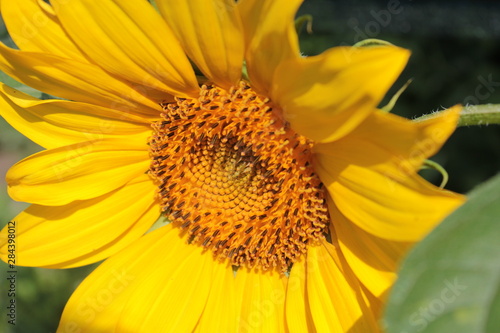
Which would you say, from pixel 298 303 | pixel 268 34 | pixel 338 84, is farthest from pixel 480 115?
pixel 298 303

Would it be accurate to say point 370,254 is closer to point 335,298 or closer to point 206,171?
point 335,298

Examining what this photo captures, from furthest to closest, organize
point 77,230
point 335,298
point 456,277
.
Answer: point 77,230 < point 335,298 < point 456,277

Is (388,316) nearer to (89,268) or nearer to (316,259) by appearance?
(316,259)

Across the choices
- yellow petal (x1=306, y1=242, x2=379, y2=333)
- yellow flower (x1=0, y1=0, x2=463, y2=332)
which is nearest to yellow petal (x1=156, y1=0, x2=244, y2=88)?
yellow flower (x1=0, y1=0, x2=463, y2=332)

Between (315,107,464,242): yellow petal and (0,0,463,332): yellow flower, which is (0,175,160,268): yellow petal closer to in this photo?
(0,0,463,332): yellow flower

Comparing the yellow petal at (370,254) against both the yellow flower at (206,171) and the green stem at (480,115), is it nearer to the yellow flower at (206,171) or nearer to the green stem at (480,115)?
the yellow flower at (206,171)
